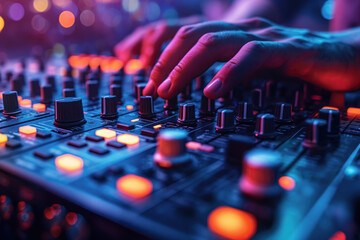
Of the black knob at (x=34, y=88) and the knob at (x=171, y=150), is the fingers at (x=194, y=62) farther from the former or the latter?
the black knob at (x=34, y=88)

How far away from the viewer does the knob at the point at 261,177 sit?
491 mm

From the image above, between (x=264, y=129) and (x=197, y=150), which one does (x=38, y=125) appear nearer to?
(x=197, y=150)

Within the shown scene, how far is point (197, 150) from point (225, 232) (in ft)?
1.04

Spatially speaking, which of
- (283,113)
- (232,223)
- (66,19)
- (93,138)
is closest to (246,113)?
(283,113)

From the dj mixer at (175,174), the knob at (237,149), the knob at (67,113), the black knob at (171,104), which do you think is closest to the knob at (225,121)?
the dj mixer at (175,174)

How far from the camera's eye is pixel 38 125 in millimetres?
944

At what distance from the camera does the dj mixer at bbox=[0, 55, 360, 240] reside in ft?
1.51

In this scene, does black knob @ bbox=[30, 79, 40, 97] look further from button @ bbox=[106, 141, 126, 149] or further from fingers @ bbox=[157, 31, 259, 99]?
button @ bbox=[106, 141, 126, 149]

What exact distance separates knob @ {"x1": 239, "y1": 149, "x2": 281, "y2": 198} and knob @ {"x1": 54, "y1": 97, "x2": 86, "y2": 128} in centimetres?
61

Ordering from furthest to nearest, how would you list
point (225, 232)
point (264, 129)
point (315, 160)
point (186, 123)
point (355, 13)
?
point (355, 13) → point (186, 123) → point (264, 129) → point (315, 160) → point (225, 232)

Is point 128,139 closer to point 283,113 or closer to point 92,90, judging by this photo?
point 283,113

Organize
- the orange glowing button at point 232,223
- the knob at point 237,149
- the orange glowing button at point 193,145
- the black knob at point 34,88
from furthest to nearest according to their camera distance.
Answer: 1. the black knob at point 34,88
2. the orange glowing button at point 193,145
3. the knob at point 237,149
4. the orange glowing button at point 232,223

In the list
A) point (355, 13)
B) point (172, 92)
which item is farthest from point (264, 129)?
point (355, 13)

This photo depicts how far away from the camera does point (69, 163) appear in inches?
24.8
